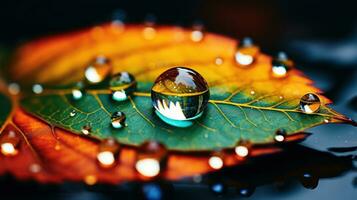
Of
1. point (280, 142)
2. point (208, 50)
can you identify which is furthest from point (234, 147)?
point (208, 50)

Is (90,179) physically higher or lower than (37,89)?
lower

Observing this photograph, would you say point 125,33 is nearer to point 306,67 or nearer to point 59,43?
point 59,43

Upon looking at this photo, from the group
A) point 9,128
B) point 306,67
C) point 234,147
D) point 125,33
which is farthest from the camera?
point 125,33

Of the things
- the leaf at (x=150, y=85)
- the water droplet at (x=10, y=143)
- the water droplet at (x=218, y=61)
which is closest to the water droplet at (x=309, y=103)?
the leaf at (x=150, y=85)

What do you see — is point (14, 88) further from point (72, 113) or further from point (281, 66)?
point (281, 66)

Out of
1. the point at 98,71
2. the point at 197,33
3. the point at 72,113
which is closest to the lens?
the point at 72,113

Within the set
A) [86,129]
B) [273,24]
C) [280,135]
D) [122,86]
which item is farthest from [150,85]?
[273,24]
